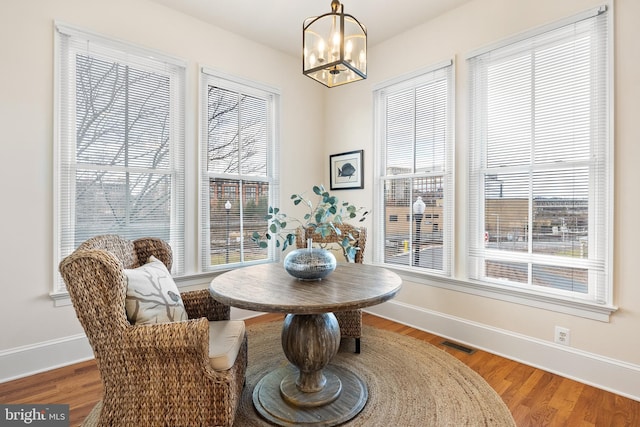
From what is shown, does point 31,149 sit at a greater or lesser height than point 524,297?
greater

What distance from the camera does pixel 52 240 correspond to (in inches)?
90.7

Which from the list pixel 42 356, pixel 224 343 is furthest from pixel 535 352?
pixel 42 356

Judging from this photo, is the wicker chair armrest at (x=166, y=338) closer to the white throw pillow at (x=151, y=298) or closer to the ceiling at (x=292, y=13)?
the white throw pillow at (x=151, y=298)

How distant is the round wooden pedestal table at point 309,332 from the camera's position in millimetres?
1499

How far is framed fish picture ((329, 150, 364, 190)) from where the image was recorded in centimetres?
362

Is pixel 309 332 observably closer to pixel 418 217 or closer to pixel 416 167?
pixel 418 217

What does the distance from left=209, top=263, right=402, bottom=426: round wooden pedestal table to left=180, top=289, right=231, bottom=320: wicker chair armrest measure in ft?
0.56

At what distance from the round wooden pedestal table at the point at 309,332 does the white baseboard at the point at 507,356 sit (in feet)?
4.04

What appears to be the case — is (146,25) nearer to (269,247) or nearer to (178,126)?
(178,126)

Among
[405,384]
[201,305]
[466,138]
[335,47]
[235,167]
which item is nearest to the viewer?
[335,47]

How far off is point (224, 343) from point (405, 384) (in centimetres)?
124

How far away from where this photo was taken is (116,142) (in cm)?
259

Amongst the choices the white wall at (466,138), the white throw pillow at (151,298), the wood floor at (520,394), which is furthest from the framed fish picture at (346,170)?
the white throw pillow at (151,298)

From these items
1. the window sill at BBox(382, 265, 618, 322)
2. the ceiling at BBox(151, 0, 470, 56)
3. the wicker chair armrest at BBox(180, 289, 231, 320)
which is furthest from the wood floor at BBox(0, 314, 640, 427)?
the ceiling at BBox(151, 0, 470, 56)
